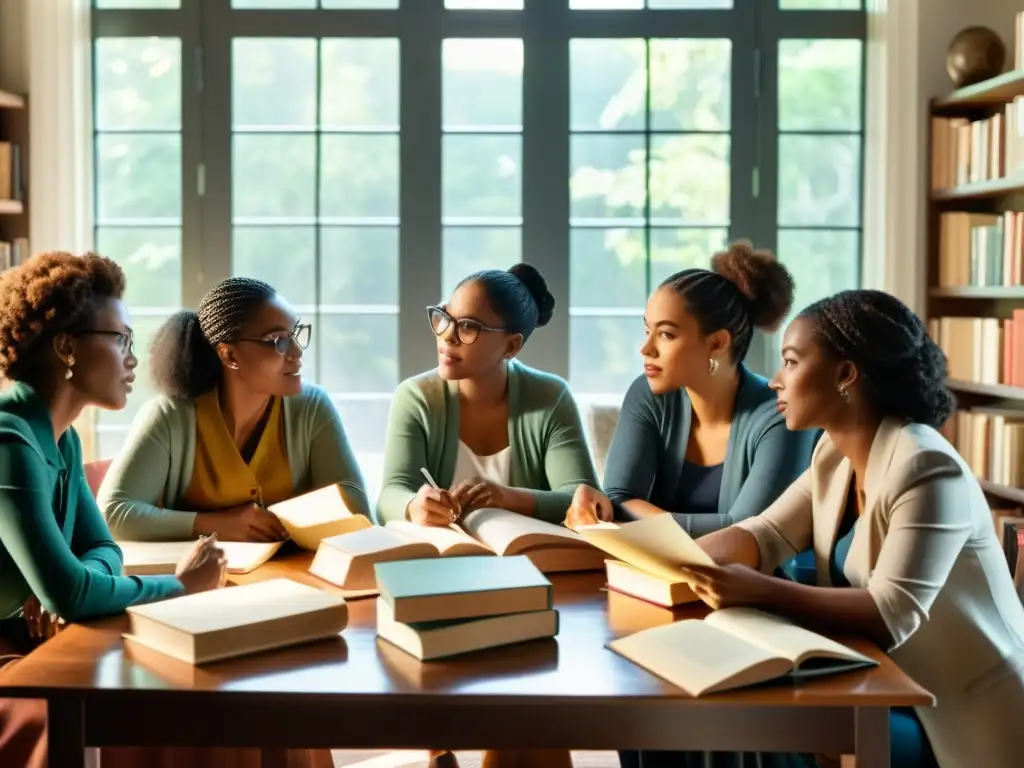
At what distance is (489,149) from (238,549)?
8.05 feet

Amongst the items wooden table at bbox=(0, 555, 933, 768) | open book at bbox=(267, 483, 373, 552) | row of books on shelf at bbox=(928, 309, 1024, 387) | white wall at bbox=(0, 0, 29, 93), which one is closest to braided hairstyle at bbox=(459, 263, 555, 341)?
open book at bbox=(267, 483, 373, 552)

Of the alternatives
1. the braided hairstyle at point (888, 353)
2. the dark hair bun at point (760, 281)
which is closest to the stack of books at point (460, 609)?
the braided hairstyle at point (888, 353)

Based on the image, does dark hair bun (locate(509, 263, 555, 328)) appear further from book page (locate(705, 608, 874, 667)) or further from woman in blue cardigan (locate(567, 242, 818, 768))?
book page (locate(705, 608, 874, 667))

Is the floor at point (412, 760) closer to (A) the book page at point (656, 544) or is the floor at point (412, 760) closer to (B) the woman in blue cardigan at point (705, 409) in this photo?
(B) the woman in blue cardigan at point (705, 409)

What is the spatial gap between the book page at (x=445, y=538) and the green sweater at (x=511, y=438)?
44 centimetres

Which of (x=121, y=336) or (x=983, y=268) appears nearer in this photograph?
(x=121, y=336)

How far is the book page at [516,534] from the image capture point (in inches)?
74.9

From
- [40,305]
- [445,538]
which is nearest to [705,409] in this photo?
A: [445,538]

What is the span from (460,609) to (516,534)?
49cm

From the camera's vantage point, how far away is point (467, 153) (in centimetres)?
415

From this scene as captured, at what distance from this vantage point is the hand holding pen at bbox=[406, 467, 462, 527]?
2125 mm

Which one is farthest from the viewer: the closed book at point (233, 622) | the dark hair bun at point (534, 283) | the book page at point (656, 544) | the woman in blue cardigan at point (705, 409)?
the dark hair bun at point (534, 283)

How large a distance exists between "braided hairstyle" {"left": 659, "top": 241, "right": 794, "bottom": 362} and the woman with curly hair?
115cm

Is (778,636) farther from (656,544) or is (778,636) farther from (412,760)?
(412,760)
